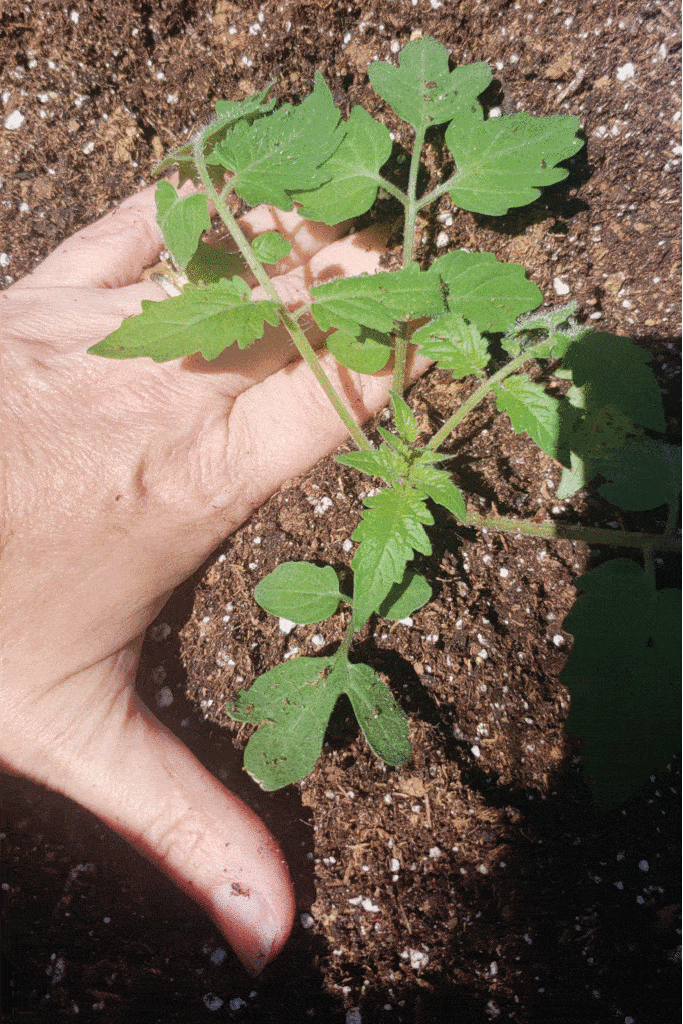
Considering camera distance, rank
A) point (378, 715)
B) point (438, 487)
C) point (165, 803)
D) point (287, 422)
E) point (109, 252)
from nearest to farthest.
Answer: point (438, 487), point (378, 715), point (165, 803), point (287, 422), point (109, 252)

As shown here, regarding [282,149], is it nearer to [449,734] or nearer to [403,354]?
[403,354]

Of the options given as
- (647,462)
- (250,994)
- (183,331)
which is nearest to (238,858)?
(250,994)

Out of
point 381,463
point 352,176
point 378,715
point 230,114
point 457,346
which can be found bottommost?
point 378,715

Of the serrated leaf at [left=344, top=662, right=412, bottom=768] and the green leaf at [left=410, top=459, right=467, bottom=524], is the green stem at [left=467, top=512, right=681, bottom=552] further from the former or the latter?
the serrated leaf at [left=344, top=662, right=412, bottom=768]

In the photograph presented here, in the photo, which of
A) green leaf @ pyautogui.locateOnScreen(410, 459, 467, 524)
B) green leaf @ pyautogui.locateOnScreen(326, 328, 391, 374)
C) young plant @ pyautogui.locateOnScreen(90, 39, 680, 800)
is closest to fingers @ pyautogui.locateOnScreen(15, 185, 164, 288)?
young plant @ pyautogui.locateOnScreen(90, 39, 680, 800)

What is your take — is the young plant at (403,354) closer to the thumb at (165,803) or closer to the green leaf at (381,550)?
the green leaf at (381,550)

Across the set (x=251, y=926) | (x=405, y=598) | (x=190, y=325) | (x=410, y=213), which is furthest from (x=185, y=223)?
(x=251, y=926)

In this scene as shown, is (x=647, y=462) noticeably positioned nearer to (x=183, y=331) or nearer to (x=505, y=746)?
(x=505, y=746)
